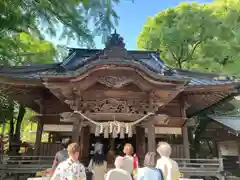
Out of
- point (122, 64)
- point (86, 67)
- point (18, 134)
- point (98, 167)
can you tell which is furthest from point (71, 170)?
point (18, 134)

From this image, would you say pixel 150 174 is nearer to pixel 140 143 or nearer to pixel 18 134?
pixel 140 143

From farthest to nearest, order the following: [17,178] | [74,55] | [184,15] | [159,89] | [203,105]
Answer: [184,15], [74,55], [203,105], [17,178], [159,89]

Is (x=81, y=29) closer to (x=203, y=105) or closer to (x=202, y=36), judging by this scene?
(x=203, y=105)

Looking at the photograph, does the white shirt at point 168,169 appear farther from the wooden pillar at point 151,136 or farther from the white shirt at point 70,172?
the wooden pillar at point 151,136

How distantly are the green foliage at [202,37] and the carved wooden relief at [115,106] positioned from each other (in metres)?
8.72

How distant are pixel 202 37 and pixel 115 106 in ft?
36.3

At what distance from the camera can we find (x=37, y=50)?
506 inches

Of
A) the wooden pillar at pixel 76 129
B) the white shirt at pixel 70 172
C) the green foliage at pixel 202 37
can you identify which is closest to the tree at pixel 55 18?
the wooden pillar at pixel 76 129

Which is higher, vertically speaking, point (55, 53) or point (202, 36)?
point (202, 36)

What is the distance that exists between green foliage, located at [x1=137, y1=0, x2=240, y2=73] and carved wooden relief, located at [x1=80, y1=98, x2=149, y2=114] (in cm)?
872

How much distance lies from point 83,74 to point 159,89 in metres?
2.40

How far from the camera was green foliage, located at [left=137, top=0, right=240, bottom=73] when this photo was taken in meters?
15.7

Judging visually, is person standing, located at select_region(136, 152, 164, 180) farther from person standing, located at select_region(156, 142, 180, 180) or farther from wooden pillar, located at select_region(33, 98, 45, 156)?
wooden pillar, located at select_region(33, 98, 45, 156)

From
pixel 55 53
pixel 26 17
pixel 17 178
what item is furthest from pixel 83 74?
pixel 55 53
